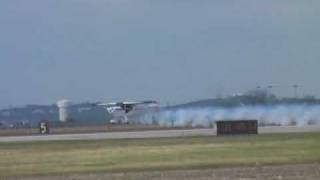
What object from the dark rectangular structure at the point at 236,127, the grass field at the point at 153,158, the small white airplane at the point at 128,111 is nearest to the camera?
the grass field at the point at 153,158

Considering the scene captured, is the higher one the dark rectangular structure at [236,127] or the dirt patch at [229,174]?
the dark rectangular structure at [236,127]

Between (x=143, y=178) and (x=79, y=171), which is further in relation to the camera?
(x=79, y=171)

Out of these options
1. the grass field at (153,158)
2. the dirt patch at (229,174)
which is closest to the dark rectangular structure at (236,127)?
the grass field at (153,158)

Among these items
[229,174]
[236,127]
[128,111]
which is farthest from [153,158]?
[128,111]

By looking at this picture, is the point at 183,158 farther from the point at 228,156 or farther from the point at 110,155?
the point at 110,155

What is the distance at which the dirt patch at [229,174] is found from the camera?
25484 millimetres

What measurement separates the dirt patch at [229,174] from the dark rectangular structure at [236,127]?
37559 mm

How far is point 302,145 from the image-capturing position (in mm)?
45281

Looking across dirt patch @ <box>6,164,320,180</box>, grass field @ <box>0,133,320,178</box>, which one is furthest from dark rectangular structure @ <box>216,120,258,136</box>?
dirt patch @ <box>6,164,320,180</box>

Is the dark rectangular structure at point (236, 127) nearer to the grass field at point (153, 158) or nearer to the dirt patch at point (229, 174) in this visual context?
the grass field at point (153, 158)

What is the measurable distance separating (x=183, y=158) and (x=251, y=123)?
33.2m

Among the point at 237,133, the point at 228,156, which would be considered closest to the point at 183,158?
the point at 228,156

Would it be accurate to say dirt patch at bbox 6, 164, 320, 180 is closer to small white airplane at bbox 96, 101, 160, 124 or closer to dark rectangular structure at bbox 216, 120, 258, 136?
dark rectangular structure at bbox 216, 120, 258, 136

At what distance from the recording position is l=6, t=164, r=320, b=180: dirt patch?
2548 centimetres
